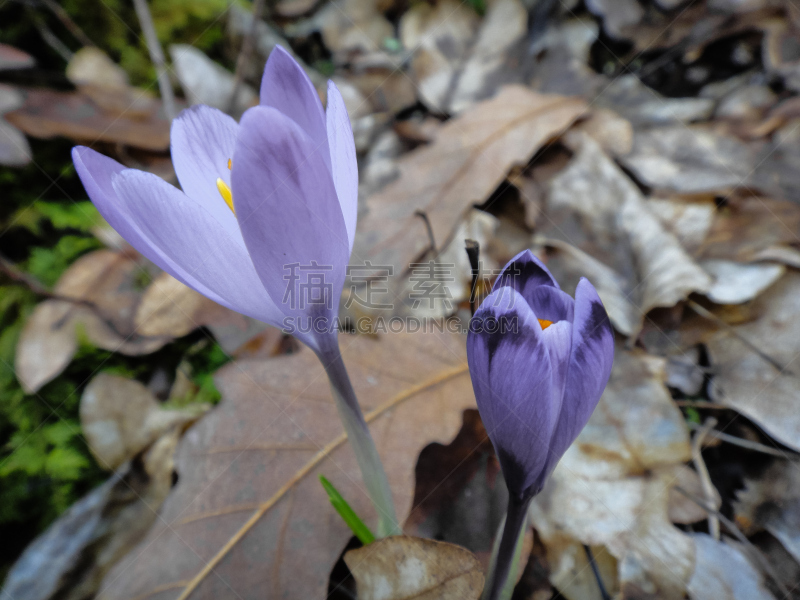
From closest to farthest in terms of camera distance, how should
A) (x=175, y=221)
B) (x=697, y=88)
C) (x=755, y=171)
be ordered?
(x=175, y=221), (x=755, y=171), (x=697, y=88)

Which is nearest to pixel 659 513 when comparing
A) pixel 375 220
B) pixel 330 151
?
pixel 330 151

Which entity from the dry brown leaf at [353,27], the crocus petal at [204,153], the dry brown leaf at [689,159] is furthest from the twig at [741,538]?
the dry brown leaf at [353,27]

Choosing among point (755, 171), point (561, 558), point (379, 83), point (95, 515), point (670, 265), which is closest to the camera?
point (561, 558)

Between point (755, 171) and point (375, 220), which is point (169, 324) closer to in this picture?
point (375, 220)

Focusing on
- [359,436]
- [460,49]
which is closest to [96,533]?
[359,436]

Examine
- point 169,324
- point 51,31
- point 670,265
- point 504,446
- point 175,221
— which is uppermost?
point 51,31

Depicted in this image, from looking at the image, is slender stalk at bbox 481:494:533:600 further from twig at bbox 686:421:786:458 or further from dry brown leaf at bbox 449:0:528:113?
dry brown leaf at bbox 449:0:528:113

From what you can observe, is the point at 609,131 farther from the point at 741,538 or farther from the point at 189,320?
the point at 189,320
